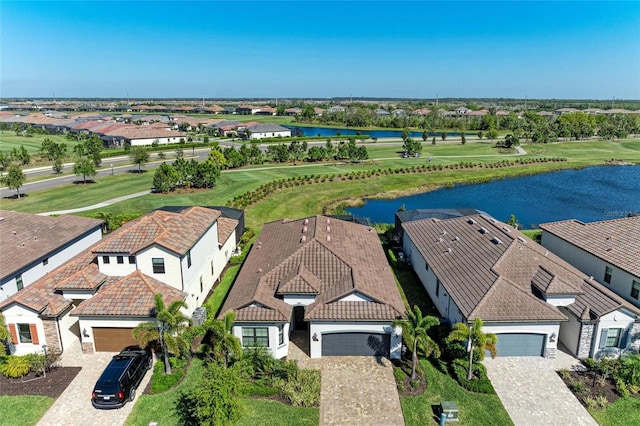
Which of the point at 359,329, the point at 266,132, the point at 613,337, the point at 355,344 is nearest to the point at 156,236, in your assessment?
the point at 359,329

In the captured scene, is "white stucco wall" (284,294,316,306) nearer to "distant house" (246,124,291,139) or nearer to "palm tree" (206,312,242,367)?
"palm tree" (206,312,242,367)

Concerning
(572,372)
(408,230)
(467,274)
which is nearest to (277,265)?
(467,274)

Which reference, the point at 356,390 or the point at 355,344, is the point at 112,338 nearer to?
the point at 355,344

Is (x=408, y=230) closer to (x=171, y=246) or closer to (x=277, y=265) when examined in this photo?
(x=277, y=265)

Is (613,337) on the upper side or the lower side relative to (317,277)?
lower

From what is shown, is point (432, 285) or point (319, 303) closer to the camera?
point (319, 303)

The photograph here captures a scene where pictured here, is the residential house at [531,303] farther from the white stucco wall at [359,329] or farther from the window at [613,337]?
the white stucco wall at [359,329]

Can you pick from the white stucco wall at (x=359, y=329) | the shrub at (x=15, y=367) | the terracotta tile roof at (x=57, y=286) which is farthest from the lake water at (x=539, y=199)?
the shrub at (x=15, y=367)
